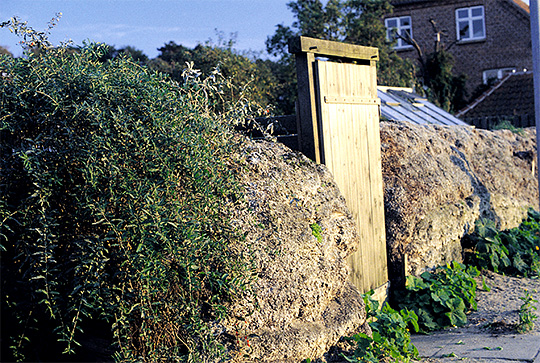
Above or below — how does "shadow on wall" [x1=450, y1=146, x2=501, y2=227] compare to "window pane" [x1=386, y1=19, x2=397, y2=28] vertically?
below

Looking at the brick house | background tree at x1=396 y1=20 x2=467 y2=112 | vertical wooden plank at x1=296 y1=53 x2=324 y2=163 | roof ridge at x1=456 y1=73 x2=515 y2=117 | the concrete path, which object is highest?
the brick house

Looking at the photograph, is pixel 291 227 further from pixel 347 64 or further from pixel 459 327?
pixel 459 327

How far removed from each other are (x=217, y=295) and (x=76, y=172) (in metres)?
1.13

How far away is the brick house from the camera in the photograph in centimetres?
2688

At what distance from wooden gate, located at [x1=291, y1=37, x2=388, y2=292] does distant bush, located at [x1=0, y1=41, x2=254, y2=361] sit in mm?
1769

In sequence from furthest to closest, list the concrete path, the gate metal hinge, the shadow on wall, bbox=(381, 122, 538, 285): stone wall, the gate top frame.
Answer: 1. the shadow on wall
2. bbox=(381, 122, 538, 285): stone wall
3. the gate metal hinge
4. the gate top frame
5. the concrete path

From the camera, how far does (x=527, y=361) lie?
Answer: 4.63m

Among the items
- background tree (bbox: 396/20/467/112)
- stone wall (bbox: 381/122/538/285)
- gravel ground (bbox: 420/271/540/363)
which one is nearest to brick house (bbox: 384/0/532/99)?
background tree (bbox: 396/20/467/112)

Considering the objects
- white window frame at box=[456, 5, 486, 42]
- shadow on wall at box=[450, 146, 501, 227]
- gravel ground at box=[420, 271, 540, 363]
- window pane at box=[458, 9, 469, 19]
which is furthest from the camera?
window pane at box=[458, 9, 469, 19]

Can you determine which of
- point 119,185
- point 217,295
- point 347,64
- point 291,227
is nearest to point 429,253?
point 347,64

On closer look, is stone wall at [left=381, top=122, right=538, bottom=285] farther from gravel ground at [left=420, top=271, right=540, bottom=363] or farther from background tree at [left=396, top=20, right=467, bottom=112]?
background tree at [left=396, top=20, right=467, bottom=112]

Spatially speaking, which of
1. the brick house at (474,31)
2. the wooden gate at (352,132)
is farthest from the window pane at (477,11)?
the wooden gate at (352,132)

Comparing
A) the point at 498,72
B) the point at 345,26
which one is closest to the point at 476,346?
the point at 345,26

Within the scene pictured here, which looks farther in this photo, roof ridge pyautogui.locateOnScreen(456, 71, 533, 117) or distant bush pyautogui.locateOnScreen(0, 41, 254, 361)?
roof ridge pyautogui.locateOnScreen(456, 71, 533, 117)
